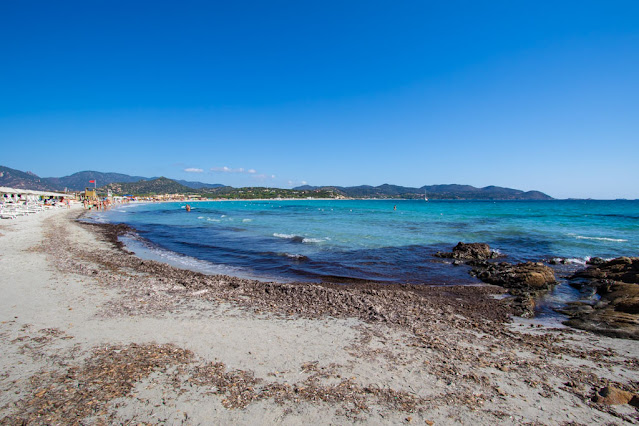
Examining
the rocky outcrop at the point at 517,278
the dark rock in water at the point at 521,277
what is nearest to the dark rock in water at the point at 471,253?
the rocky outcrop at the point at 517,278

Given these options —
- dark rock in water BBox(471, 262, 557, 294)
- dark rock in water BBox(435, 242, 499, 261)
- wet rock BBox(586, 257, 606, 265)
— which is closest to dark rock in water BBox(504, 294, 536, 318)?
dark rock in water BBox(471, 262, 557, 294)

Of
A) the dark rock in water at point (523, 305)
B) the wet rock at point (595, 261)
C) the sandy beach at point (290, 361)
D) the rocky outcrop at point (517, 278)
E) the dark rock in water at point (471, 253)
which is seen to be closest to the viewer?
the sandy beach at point (290, 361)

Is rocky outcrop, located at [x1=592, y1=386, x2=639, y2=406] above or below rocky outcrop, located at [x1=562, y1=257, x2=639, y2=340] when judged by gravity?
above

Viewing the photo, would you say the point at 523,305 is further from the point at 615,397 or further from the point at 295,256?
the point at 295,256

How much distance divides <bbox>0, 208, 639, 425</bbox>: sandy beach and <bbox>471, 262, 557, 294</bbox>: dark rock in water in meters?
3.74

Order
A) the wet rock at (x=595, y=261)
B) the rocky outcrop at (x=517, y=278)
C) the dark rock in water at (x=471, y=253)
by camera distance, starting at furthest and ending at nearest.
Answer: the dark rock in water at (x=471, y=253)
the wet rock at (x=595, y=261)
the rocky outcrop at (x=517, y=278)

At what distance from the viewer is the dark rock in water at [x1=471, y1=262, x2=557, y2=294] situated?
12.5 metres

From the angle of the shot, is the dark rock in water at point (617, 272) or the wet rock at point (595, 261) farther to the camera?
the wet rock at point (595, 261)

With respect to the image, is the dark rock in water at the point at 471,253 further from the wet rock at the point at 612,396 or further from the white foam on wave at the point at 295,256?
the wet rock at the point at 612,396

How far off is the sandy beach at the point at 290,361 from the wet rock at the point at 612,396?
0.10 ft

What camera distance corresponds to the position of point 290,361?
5.75 m

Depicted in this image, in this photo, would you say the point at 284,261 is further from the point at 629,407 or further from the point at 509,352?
the point at 629,407

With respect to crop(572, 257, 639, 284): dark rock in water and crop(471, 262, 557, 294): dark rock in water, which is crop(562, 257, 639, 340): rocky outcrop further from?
crop(471, 262, 557, 294): dark rock in water

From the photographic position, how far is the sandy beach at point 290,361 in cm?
436
